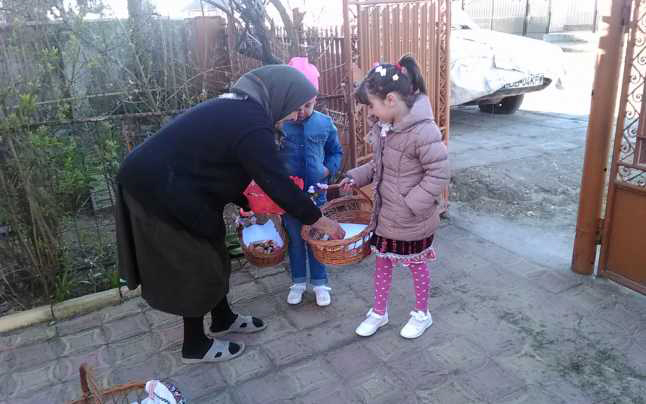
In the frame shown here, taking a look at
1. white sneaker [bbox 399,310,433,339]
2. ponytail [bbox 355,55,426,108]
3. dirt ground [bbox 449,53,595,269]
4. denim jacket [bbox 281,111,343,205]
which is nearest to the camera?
ponytail [bbox 355,55,426,108]

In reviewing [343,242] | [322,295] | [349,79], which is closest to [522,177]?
A: [349,79]

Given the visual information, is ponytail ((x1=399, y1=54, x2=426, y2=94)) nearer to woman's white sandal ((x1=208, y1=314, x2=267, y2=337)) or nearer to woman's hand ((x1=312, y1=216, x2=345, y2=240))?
woman's hand ((x1=312, y1=216, x2=345, y2=240))

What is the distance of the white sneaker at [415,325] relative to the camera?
3088 millimetres

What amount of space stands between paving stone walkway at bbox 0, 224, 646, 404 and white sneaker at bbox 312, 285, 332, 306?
2.8 inches

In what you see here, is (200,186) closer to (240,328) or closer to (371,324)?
(240,328)

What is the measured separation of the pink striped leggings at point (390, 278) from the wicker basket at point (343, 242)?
0.13 metres

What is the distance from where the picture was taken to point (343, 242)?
2814mm

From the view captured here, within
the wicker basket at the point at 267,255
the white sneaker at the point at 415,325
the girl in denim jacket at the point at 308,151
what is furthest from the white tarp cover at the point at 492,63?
the white sneaker at the point at 415,325

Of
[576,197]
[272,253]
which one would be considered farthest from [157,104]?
[576,197]

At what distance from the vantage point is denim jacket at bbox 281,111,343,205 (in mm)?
3207

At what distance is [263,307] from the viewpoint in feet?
11.8

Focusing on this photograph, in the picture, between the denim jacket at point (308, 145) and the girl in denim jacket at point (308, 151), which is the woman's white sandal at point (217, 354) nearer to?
the girl in denim jacket at point (308, 151)

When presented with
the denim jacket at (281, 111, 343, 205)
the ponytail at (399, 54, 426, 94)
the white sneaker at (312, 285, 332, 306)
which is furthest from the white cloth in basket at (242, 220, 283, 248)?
the ponytail at (399, 54, 426, 94)

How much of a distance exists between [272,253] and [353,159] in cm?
151
